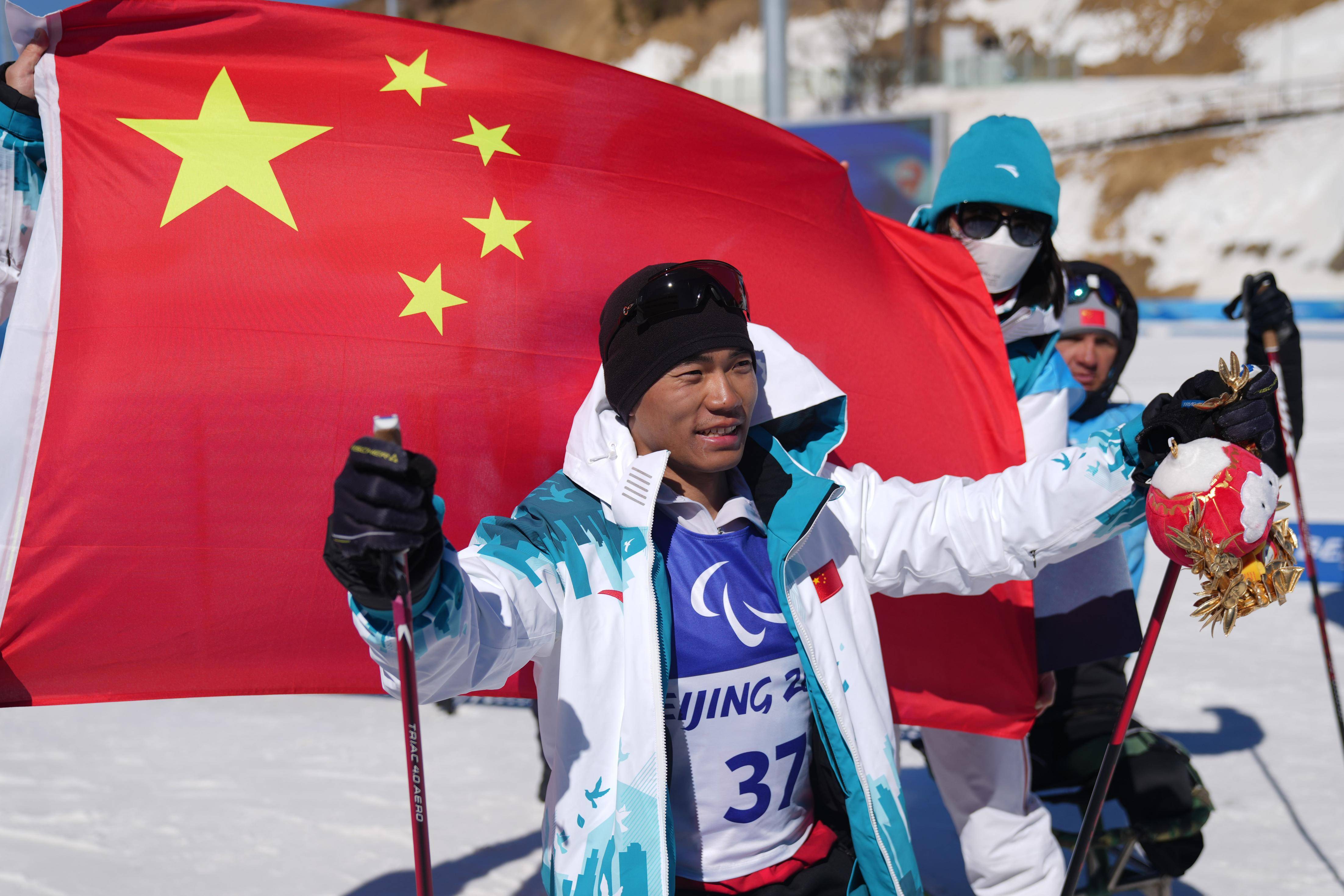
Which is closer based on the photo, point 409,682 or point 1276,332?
point 409,682

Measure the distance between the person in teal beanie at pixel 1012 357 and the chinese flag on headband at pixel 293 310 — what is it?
193 millimetres

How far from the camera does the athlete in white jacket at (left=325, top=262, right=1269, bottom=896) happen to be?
193 cm

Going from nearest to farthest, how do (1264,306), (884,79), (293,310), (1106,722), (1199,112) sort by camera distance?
1. (293,310)
2. (1106,722)
3. (1264,306)
4. (1199,112)
5. (884,79)

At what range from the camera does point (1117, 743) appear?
95.8 inches

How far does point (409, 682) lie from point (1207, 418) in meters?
1.50

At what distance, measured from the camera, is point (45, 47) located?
8.37 ft

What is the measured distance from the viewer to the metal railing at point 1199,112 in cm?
3706

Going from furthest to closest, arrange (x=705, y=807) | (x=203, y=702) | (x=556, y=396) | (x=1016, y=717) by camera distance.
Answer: (x=203, y=702) < (x=1016, y=717) < (x=556, y=396) < (x=705, y=807)

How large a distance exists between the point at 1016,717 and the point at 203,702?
4013mm

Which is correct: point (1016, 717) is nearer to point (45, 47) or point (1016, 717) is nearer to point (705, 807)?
point (705, 807)

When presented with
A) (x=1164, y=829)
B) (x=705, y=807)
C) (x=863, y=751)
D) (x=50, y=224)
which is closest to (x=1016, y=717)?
(x=1164, y=829)

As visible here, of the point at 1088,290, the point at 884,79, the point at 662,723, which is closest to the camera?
the point at 662,723

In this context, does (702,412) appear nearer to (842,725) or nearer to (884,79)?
(842,725)

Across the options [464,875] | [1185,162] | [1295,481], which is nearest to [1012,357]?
[1295,481]
